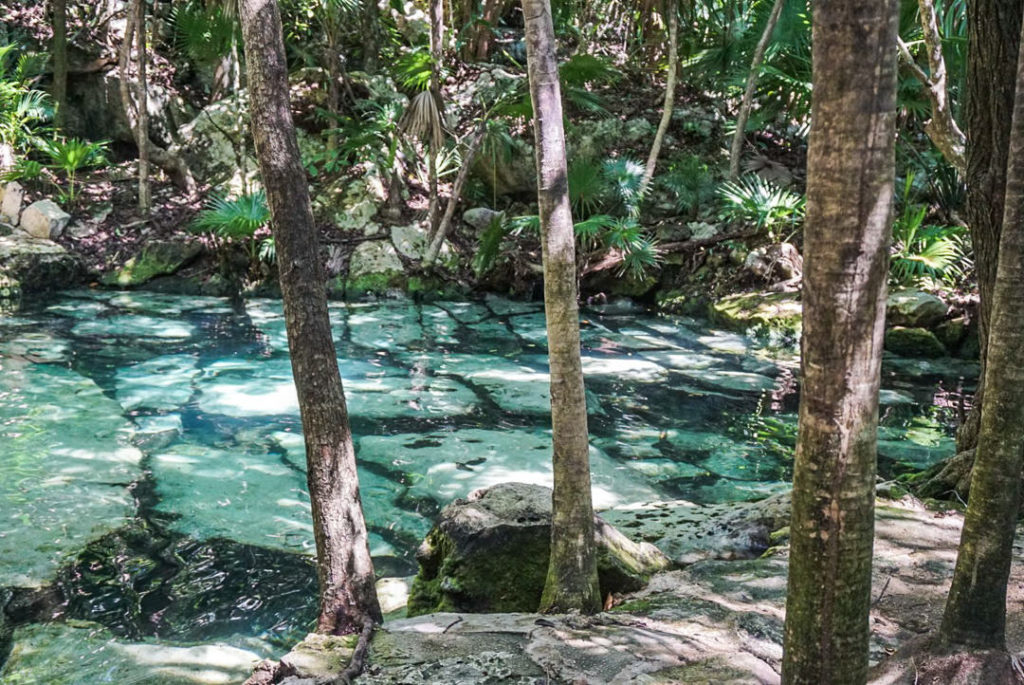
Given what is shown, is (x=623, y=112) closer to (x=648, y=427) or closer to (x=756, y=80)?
(x=756, y=80)

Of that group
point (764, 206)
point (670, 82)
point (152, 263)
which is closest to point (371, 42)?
point (152, 263)

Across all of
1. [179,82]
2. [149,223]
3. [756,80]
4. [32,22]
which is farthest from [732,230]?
[32,22]

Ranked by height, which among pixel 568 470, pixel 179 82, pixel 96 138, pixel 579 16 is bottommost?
pixel 568 470

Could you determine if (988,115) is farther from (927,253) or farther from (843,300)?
(927,253)

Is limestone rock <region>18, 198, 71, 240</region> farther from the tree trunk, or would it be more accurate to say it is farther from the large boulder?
the large boulder

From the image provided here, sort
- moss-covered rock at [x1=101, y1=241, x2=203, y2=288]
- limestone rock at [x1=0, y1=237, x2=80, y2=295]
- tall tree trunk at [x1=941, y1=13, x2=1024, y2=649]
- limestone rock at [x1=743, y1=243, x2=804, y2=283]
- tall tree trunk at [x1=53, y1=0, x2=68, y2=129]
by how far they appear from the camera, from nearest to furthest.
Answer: tall tree trunk at [x1=941, y1=13, x2=1024, y2=649]
limestone rock at [x1=743, y1=243, x2=804, y2=283]
limestone rock at [x1=0, y1=237, x2=80, y2=295]
moss-covered rock at [x1=101, y1=241, x2=203, y2=288]
tall tree trunk at [x1=53, y1=0, x2=68, y2=129]

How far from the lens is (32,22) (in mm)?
15328

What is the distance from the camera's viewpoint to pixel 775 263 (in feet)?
34.8

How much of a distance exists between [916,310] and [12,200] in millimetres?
12348

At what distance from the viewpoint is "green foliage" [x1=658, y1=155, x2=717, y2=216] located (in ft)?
40.5

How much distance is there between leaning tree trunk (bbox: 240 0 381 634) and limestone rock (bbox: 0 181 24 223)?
11660 millimetres

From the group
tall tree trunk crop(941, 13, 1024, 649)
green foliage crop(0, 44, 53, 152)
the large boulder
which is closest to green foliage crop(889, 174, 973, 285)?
the large boulder

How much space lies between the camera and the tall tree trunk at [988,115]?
3746 mm

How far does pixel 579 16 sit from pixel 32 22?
976 cm
